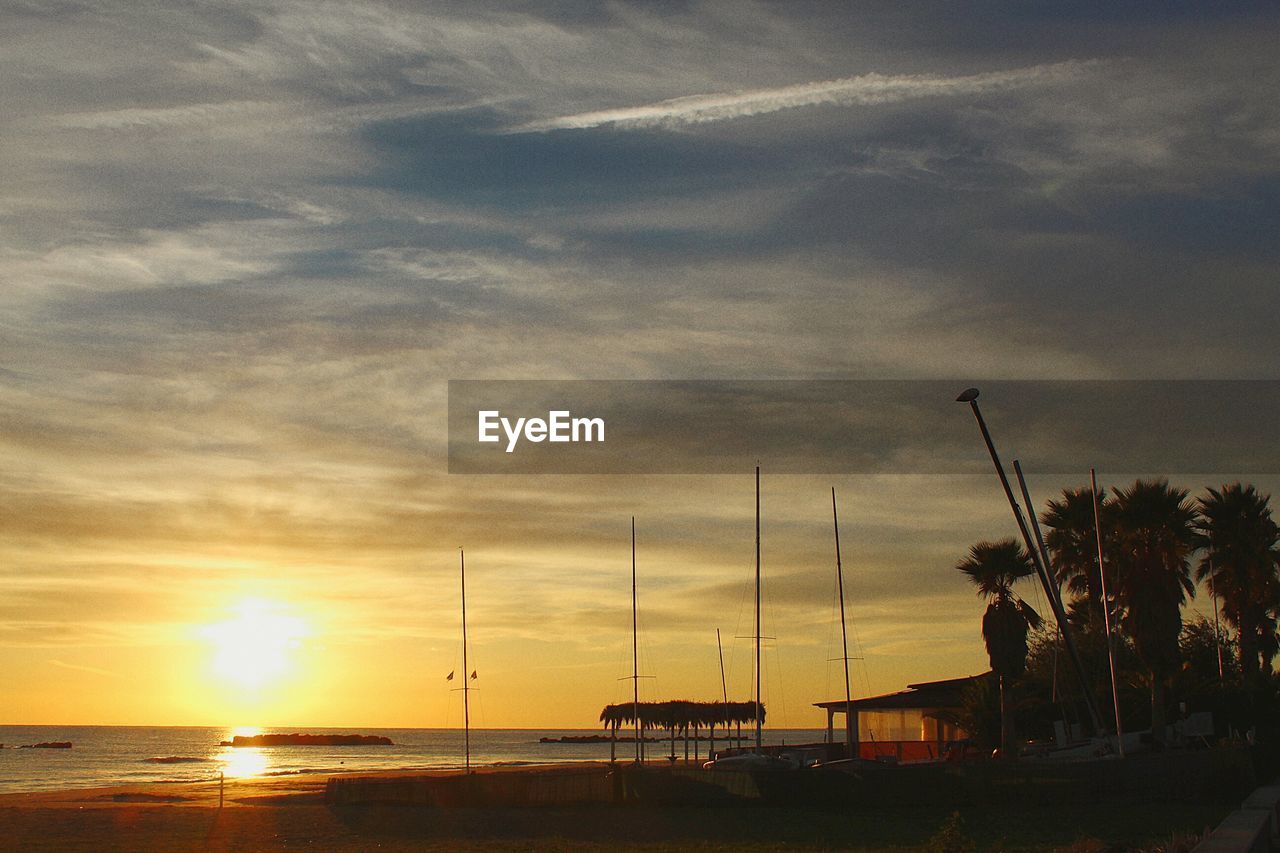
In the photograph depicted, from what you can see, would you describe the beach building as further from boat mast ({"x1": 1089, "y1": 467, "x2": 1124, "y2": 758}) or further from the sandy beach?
the sandy beach

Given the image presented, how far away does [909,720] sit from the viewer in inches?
2317

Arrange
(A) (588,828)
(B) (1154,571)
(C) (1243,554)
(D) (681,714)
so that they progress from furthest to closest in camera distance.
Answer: (D) (681,714)
(C) (1243,554)
(B) (1154,571)
(A) (588,828)

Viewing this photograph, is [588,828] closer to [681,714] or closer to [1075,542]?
[1075,542]

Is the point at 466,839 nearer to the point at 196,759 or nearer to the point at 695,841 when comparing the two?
the point at 695,841

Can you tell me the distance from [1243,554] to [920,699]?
14.6 metres

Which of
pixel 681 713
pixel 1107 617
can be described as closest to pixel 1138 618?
pixel 1107 617

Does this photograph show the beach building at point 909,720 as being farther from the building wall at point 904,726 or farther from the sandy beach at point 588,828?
the sandy beach at point 588,828

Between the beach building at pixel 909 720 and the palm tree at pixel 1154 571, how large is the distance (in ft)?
29.0

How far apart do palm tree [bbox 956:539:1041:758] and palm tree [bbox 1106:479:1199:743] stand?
3.33 m

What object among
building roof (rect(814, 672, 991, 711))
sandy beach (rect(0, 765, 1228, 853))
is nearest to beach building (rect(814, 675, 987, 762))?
building roof (rect(814, 672, 991, 711))

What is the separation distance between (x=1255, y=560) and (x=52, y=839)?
1783 inches

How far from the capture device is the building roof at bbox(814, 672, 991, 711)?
184 ft

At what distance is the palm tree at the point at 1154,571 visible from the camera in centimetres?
4400

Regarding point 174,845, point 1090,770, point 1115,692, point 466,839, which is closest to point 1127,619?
point 1115,692
